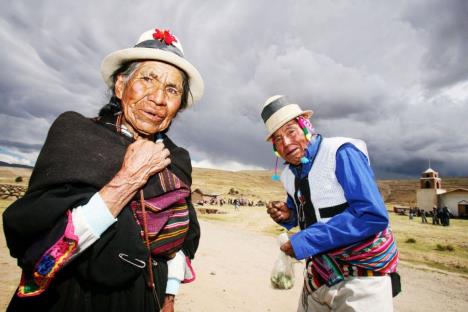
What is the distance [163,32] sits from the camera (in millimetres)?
2148

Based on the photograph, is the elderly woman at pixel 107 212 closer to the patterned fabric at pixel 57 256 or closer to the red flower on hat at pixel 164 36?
the patterned fabric at pixel 57 256

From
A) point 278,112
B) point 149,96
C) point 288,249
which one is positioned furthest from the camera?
point 278,112

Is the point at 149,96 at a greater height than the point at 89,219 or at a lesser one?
greater

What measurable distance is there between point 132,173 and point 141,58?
1079mm

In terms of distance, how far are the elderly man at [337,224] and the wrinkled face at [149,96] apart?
4.47 ft

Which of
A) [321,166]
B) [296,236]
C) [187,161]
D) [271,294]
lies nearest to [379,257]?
[296,236]

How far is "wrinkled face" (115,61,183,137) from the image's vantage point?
1.86 m

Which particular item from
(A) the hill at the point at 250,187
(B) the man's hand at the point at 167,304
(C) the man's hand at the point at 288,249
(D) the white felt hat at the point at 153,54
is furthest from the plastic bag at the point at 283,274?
(A) the hill at the point at 250,187

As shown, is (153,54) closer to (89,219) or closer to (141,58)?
(141,58)

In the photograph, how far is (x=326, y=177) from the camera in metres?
2.52

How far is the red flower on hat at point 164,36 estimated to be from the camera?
6.88 feet

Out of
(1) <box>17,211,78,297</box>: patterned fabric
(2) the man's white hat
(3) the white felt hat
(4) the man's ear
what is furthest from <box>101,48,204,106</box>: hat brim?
(1) <box>17,211,78,297</box>: patterned fabric

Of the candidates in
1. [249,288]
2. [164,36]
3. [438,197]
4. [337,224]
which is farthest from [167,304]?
[438,197]

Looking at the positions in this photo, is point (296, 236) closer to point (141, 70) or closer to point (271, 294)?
point (141, 70)
